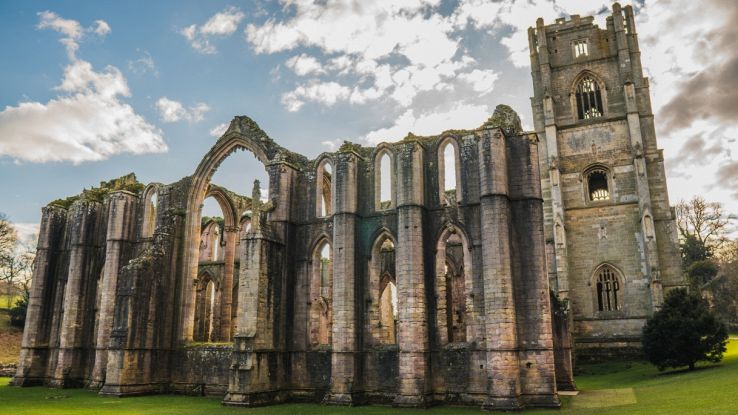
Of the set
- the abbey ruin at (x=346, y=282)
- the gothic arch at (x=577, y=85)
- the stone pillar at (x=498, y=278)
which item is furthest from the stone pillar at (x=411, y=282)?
the gothic arch at (x=577, y=85)

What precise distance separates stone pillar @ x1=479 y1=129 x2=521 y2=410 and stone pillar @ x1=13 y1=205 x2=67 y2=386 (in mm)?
21200

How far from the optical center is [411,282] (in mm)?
16938

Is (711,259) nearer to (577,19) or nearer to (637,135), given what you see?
(637,135)

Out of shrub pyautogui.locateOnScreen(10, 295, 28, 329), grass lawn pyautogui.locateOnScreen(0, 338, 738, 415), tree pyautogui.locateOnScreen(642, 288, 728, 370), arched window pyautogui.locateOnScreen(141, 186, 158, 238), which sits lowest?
grass lawn pyautogui.locateOnScreen(0, 338, 738, 415)

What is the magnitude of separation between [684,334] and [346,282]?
1311 centimetres

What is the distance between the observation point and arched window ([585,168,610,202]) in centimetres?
3219

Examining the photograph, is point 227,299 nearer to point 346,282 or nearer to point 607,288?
point 346,282

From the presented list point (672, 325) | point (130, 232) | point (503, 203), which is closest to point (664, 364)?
point (672, 325)

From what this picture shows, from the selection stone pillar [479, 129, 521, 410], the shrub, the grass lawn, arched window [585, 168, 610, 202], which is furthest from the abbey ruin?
the shrub

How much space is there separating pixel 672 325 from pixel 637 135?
558 inches

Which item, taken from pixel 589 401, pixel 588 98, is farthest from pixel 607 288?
pixel 589 401

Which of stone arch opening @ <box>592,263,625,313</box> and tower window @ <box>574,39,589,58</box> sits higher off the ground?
tower window @ <box>574,39,589,58</box>

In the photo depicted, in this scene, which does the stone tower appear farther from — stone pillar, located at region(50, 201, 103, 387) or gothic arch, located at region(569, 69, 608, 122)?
stone pillar, located at region(50, 201, 103, 387)

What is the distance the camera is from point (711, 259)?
4388cm
